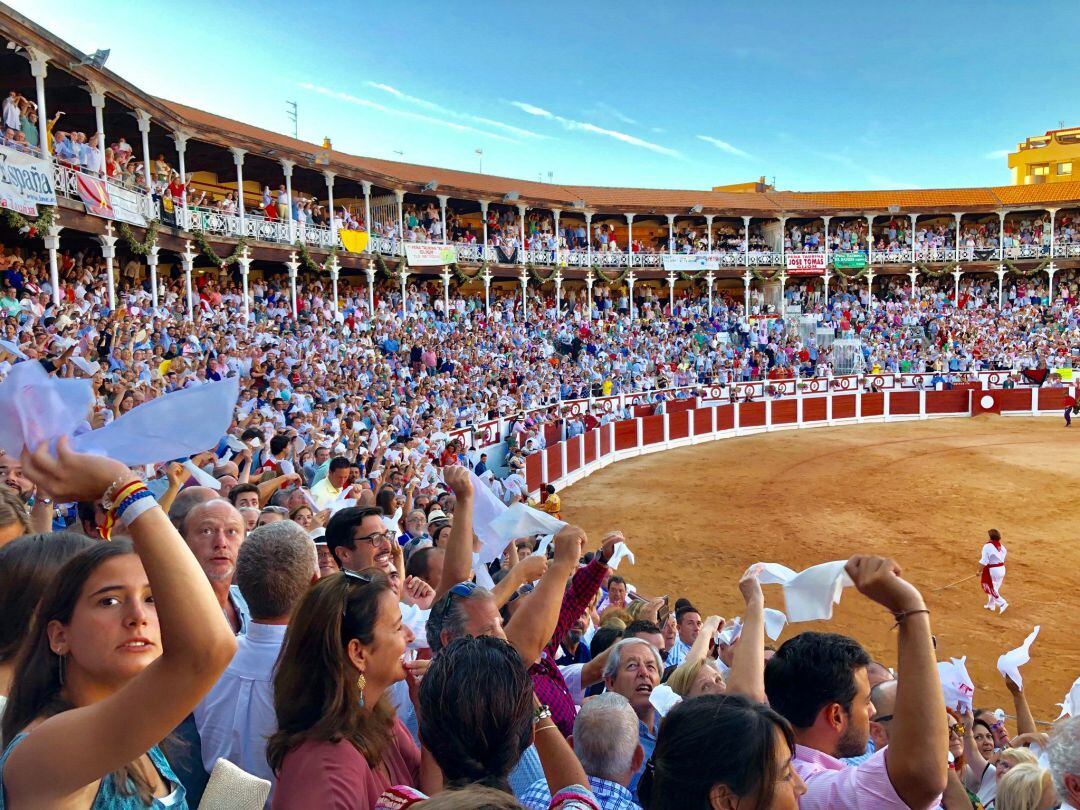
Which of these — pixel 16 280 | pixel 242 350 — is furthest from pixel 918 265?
pixel 16 280

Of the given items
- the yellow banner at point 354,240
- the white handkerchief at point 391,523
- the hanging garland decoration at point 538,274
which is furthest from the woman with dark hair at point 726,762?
the hanging garland decoration at point 538,274

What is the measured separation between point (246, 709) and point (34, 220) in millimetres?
12587

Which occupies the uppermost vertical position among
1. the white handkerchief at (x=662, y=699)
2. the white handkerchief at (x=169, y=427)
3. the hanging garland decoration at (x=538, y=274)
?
the hanging garland decoration at (x=538, y=274)

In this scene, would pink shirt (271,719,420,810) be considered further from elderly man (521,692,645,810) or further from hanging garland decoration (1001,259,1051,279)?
hanging garland decoration (1001,259,1051,279)

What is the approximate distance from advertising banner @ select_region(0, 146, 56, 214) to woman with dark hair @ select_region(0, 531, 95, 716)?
11627mm

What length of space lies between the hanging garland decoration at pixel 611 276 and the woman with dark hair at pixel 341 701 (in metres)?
30.8

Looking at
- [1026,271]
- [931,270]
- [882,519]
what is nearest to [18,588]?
[882,519]

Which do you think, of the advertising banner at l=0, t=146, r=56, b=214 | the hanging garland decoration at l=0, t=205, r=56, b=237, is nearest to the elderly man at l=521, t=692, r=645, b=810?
the advertising banner at l=0, t=146, r=56, b=214

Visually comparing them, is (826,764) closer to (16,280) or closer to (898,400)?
(16,280)

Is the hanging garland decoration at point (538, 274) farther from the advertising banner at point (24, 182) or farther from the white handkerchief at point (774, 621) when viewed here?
the white handkerchief at point (774, 621)

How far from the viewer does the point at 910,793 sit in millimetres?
1797

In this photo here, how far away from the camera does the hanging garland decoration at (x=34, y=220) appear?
11750 millimetres

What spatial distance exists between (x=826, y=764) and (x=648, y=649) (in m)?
0.91

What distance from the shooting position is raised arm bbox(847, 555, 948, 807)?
1764 mm
